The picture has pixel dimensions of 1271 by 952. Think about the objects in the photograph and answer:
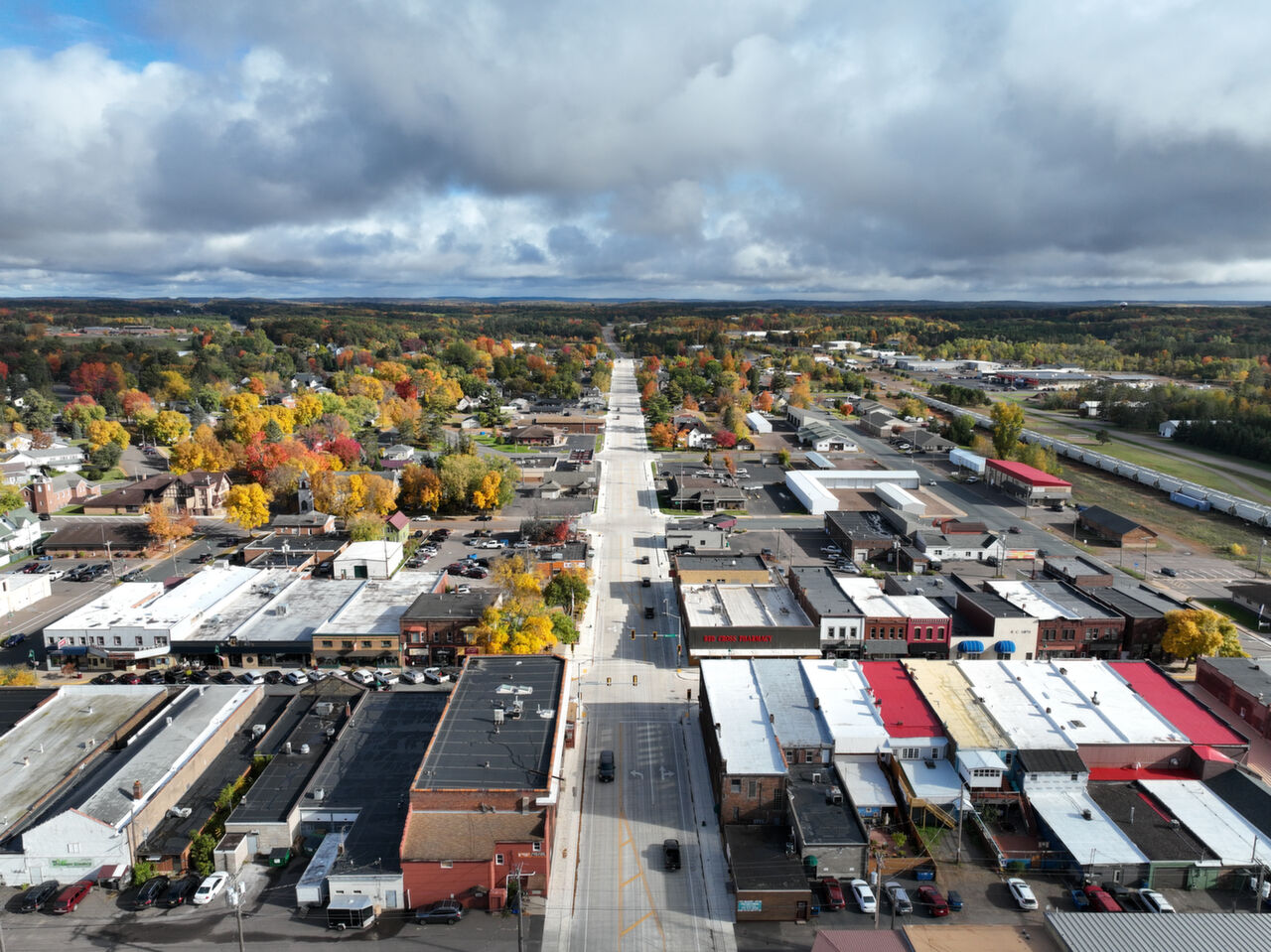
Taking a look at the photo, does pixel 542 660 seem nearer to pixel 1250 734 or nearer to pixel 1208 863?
pixel 1208 863

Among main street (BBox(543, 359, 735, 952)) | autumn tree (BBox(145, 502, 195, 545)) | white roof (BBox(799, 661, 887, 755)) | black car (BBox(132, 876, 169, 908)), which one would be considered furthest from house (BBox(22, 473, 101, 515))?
white roof (BBox(799, 661, 887, 755))

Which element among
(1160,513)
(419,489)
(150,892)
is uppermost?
(419,489)

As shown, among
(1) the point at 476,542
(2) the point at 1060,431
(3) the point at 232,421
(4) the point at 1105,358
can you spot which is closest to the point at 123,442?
(3) the point at 232,421

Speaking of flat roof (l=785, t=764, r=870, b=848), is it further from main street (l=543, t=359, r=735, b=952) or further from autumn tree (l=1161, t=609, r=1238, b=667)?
autumn tree (l=1161, t=609, r=1238, b=667)

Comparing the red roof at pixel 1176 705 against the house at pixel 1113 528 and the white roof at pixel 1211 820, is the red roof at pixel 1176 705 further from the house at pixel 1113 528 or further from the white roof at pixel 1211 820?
the house at pixel 1113 528

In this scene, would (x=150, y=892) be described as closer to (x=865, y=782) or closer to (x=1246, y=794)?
(x=865, y=782)

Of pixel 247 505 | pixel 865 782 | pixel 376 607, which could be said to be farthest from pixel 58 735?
pixel 865 782
